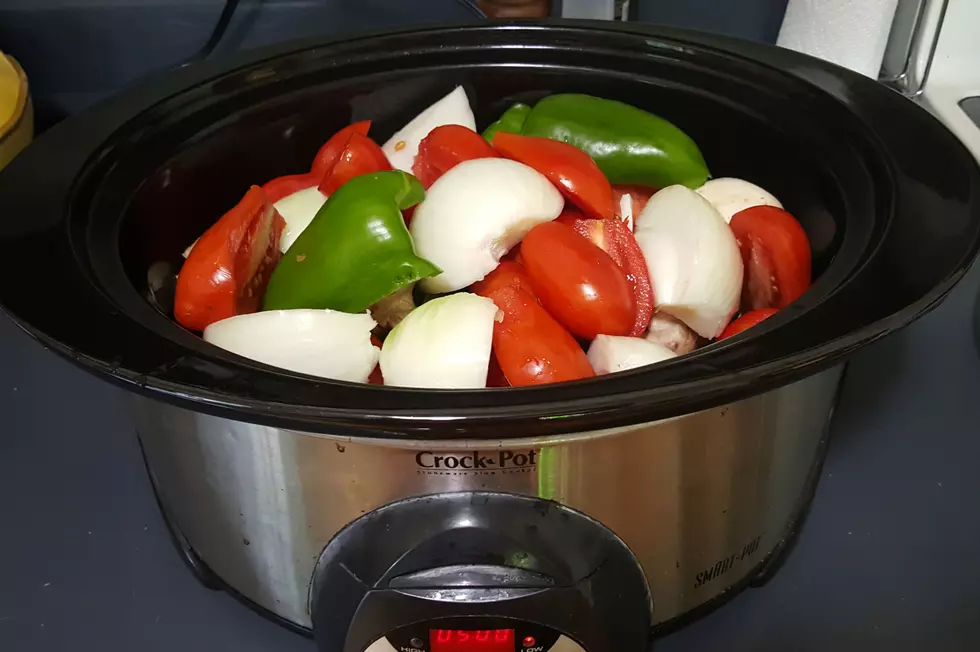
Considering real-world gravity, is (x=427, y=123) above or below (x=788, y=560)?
above

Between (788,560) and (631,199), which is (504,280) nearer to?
(631,199)

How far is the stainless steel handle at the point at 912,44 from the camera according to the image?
1062 millimetres

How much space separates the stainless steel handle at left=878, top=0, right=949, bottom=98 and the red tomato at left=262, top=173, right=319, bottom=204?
0.79 meters

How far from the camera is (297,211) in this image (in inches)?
26.4

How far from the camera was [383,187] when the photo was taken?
582 millimetres

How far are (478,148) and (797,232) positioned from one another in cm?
24

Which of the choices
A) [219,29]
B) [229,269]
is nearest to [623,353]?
[229,269]

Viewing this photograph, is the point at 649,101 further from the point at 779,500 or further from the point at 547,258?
the point at 779,500

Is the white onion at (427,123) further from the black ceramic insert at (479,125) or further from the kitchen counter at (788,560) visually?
the kitchen counter at (788,560)

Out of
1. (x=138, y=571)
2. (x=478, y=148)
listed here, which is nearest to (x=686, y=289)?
(x=478, y=148)

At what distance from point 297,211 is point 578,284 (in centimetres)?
24

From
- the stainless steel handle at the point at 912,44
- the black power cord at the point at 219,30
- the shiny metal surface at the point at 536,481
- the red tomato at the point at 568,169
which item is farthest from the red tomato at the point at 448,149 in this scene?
the stainless steel handle at the point at 912,44

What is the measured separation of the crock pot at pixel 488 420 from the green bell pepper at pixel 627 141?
6 cm

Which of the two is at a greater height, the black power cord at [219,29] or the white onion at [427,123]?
the black power cord at [219,29]
